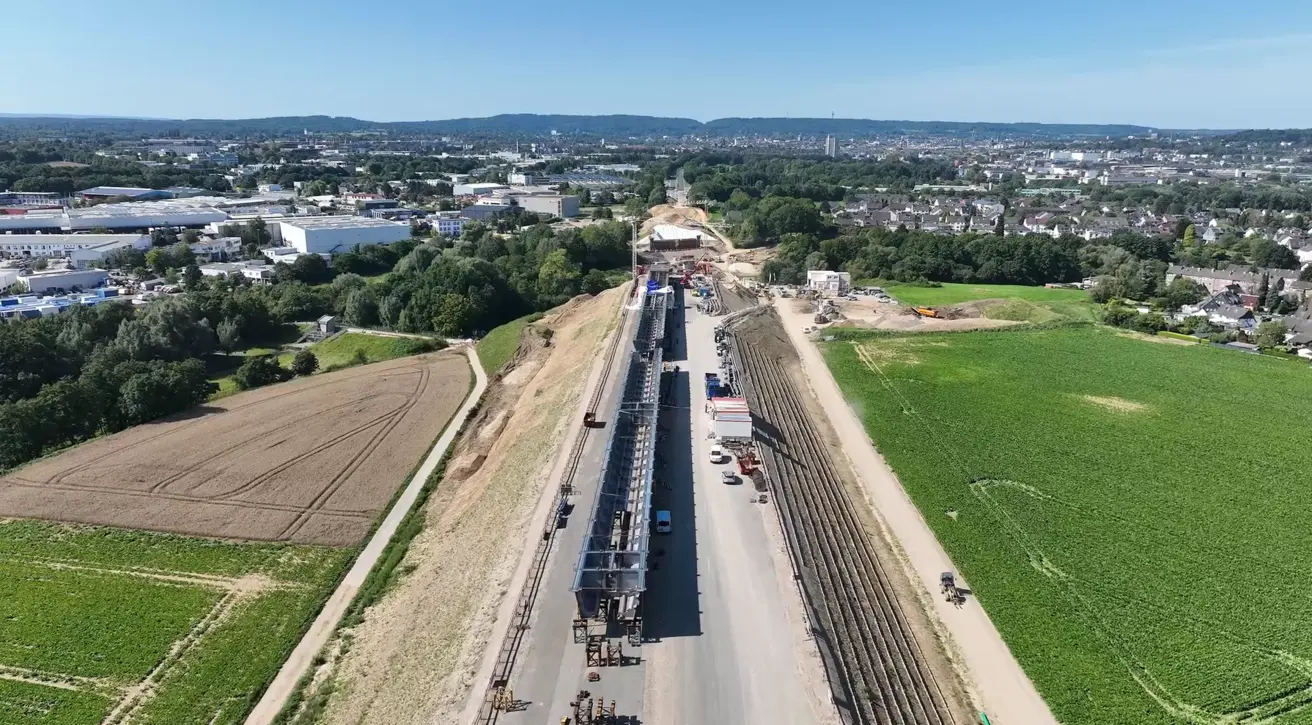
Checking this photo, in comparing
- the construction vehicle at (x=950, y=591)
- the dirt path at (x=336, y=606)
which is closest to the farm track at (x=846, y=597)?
the construction vehicle at (x=950, y=591)

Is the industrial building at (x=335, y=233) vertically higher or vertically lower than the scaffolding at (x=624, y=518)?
higher

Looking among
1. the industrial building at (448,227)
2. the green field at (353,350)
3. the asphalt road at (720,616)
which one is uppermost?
the industrial building at (448,227)

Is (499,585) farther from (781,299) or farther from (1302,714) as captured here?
(781,299)

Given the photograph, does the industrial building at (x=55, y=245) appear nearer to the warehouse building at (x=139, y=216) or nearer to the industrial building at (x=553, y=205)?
the warehouse building at (x=139, y=216)

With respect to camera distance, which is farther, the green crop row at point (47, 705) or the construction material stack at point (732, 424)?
the construction material stack at point (732, 424)

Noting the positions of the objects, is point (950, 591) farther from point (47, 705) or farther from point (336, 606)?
point (47, 705)
